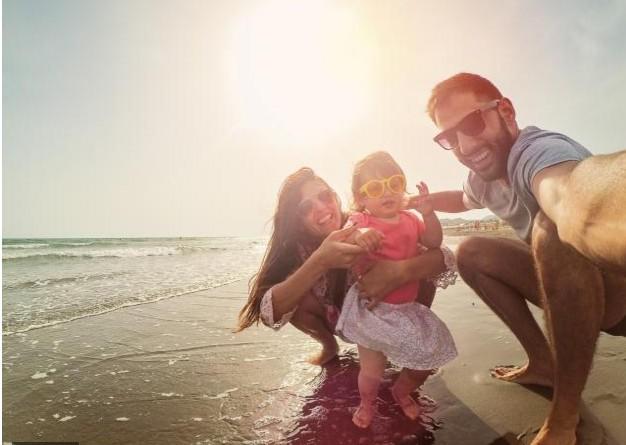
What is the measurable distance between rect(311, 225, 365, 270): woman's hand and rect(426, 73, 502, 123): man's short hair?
1570 mm

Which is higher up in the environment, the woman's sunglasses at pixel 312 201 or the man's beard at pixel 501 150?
the man's beard at pixel 501 150

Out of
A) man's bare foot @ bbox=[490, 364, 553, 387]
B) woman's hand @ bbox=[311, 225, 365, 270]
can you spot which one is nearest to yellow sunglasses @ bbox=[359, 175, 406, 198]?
woman's hand @ bbox=[311, 225, 365, 270]

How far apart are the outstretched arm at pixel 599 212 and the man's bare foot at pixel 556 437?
4.67 feet

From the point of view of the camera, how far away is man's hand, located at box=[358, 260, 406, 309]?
2604mm

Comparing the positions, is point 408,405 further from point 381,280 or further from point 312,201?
point 312,201

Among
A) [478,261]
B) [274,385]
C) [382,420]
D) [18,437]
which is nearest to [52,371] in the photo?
[18,437]

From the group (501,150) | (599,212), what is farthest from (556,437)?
(501,150)

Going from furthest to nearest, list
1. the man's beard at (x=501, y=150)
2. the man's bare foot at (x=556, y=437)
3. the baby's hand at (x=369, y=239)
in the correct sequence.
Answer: the man's beard at (x=501, y=150)
the baby's hand at (x=369, y=239)
the man's bare foot at (x=556, y=437)

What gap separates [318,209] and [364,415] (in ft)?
5.21

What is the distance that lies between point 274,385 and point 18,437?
1.63 m

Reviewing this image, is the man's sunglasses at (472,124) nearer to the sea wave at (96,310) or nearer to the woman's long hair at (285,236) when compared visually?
the woman's long hair at (285,236)

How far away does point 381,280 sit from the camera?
2.61 meters

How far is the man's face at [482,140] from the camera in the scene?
310 cm

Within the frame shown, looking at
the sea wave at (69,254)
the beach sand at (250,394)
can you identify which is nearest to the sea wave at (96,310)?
the beach sand at (250,394)
